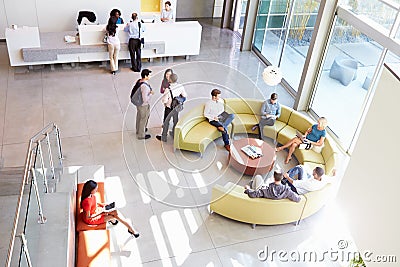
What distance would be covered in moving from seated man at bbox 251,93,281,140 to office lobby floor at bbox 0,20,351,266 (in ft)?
2.41

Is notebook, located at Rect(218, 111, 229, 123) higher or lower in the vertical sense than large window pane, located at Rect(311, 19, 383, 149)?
lower

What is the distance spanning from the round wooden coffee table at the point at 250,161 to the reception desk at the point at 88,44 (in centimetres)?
425

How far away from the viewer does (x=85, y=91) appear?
9672mm

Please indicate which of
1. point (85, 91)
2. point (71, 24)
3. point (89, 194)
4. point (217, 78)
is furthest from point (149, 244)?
point (71, 24)

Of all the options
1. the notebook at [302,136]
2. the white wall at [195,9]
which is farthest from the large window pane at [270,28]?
the notebook at [302,136]

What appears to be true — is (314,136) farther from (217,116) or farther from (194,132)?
(194,132)

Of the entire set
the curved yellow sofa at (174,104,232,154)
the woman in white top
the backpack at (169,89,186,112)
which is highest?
the woman in white top

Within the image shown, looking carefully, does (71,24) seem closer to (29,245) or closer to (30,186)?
(30,186)

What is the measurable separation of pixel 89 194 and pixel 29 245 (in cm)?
130

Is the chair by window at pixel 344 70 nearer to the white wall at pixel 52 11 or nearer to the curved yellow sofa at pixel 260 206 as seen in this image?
the curved yellow sofa at pixel 260 206

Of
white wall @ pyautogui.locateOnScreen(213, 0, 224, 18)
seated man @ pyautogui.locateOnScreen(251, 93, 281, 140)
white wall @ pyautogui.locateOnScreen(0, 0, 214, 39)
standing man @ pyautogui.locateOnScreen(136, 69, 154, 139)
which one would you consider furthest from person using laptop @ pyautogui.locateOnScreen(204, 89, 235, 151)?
Answer: white wall @ pyautogui.locateOnScreen(213, 0, 224, 18)

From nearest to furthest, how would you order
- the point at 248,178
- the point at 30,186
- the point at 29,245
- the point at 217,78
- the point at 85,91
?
the point at 29,245 < the point at 30,186 < the point at 248,178 < the point at 85,91 < the point at 217,78

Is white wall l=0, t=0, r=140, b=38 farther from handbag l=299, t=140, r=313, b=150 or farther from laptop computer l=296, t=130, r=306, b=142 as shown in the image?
handbag l=299, t=140, r=313, b=150

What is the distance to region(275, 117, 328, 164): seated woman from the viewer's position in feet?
24.9
